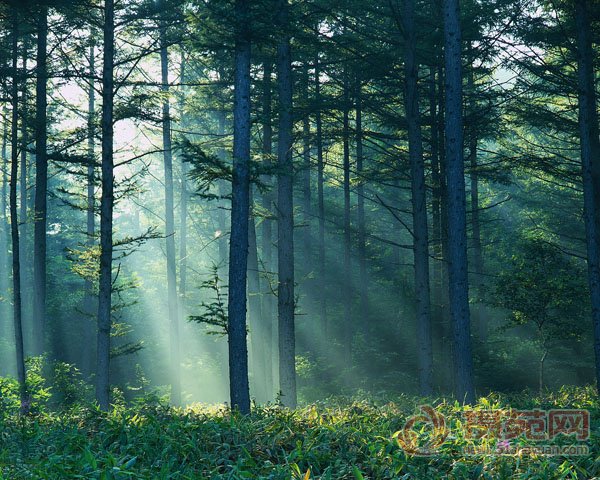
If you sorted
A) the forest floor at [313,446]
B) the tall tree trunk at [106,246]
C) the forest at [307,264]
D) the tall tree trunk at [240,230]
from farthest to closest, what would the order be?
the tall tree trunk at [106,246] → the tall tree trunk at [240,230] → the forest at [307,264] → the forest floor at [313,446]

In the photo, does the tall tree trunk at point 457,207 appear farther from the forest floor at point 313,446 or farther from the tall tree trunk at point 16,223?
the tall tree trunk at point 16,223

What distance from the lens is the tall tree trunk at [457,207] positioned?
1125 centimetres

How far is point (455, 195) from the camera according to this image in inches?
444

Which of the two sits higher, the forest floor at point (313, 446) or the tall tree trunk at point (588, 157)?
the tall tree trunk at point (588, 157)

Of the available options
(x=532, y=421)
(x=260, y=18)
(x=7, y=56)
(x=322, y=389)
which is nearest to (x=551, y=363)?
(x=322, y=389)

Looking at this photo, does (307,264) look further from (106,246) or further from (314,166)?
(106,246)

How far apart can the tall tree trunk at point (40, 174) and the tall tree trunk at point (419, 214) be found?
8.51 metres

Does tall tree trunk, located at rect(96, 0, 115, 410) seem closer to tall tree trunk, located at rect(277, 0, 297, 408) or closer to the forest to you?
the forest

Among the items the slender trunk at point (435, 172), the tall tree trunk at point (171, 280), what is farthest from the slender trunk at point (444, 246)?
the tall tree trunk at point (171, 280)

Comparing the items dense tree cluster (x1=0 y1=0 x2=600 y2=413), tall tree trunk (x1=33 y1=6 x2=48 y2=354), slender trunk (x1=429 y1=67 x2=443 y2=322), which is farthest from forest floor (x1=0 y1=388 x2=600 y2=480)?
tall tree trunk (x1=33 y1=6 x2=48 y2=354)

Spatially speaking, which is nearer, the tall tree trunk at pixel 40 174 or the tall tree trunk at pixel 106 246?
the tall tree trunk at pixel 106 246

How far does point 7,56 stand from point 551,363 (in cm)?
2074

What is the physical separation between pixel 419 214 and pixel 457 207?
3049mm

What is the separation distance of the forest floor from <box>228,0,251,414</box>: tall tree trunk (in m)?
1.55
